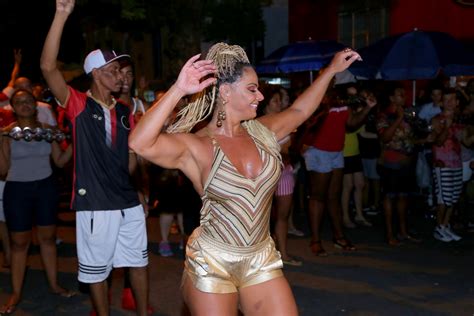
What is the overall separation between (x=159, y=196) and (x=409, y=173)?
3095mm

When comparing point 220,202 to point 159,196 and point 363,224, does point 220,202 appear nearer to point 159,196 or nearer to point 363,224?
point 159,196

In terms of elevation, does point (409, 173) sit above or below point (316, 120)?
below

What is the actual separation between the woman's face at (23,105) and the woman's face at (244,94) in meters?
3.08

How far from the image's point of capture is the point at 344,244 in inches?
342

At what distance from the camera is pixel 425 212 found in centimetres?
1066

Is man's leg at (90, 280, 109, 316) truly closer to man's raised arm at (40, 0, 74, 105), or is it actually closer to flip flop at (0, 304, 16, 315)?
man's raised arm at (40, 0, 74, 105)

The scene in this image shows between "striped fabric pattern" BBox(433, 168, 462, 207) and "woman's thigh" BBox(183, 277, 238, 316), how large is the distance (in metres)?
5.60

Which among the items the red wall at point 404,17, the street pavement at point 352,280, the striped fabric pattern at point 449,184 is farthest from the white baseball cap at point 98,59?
the red wall at point 404,17

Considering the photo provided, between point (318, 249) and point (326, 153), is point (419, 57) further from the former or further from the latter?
point (318, 249)

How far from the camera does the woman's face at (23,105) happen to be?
6453mm

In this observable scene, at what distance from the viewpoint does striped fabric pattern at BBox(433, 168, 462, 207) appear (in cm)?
880

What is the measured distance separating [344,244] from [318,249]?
1.42ft

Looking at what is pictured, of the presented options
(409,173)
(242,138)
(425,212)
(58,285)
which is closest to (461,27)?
(425,212)

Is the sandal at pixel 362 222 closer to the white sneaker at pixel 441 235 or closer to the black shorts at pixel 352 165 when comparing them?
the black shorts at pixel 352 165
